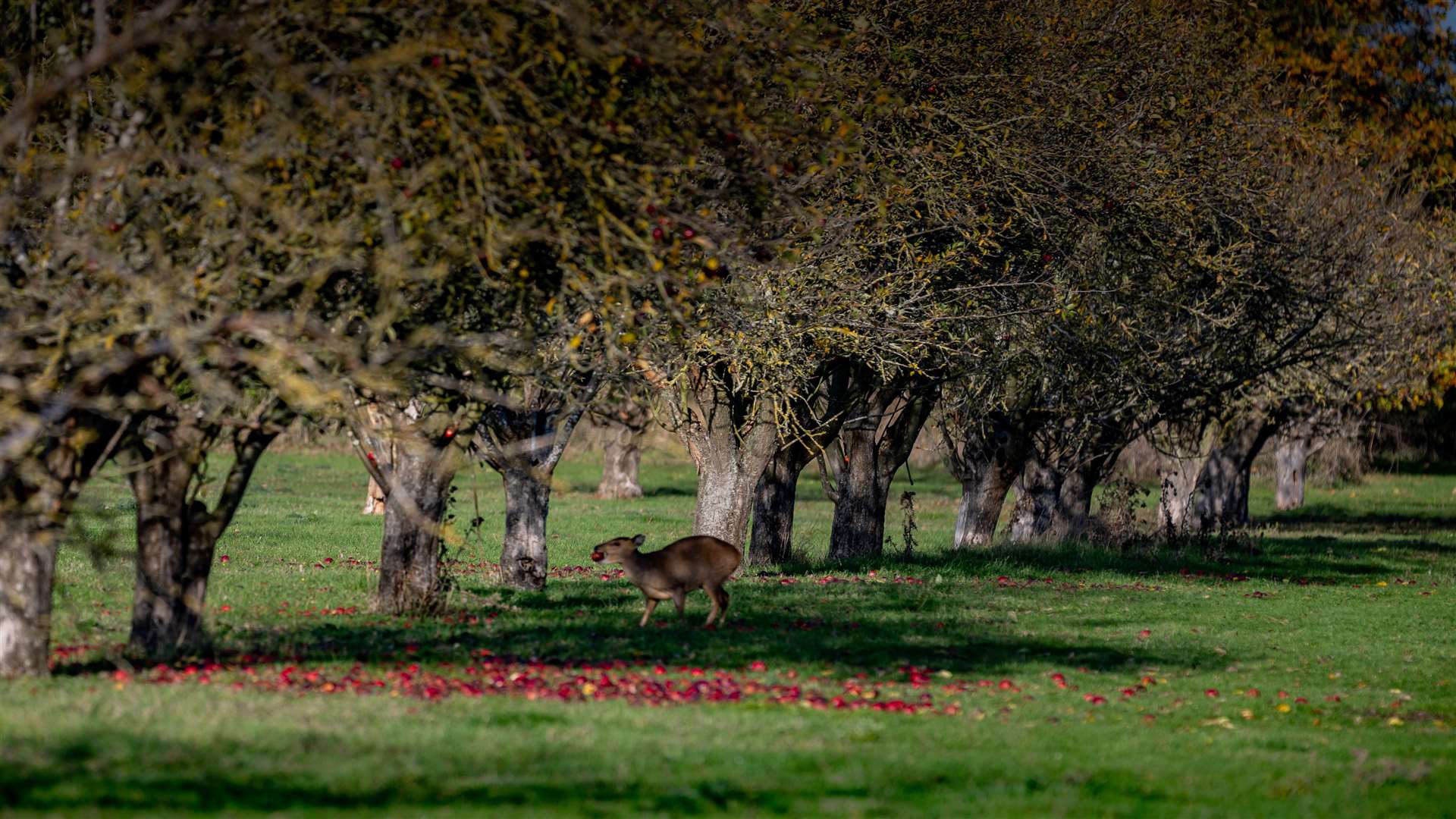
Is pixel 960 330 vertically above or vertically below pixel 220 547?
above

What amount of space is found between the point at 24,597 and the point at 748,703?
582cm

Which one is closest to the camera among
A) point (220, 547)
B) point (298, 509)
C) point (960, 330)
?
point (960, 330)

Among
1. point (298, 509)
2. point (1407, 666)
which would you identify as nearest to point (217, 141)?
point (1407, 666)

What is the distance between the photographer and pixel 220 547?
97.7ft

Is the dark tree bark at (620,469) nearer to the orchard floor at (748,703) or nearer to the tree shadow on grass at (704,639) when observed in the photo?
the orchard floor at (748,703)

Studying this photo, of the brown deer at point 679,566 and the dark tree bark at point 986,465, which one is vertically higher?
the dark tree bark at point 986,465

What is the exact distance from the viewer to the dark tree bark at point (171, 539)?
562 inches

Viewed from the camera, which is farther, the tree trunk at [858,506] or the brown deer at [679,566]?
the tree trunk at [858,506]

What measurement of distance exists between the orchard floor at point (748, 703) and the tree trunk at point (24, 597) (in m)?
0.41

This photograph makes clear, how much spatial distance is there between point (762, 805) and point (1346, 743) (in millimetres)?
6068

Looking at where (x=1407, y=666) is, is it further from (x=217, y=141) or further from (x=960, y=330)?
(x=217, y=141)

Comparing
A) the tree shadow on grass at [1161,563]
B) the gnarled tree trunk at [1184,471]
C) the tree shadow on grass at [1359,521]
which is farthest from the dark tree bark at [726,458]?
the tree shadow on grass at [1359,521]

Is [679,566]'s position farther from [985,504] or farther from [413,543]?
[985,504]

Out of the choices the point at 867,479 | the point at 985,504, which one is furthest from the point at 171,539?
the point at 985,504
